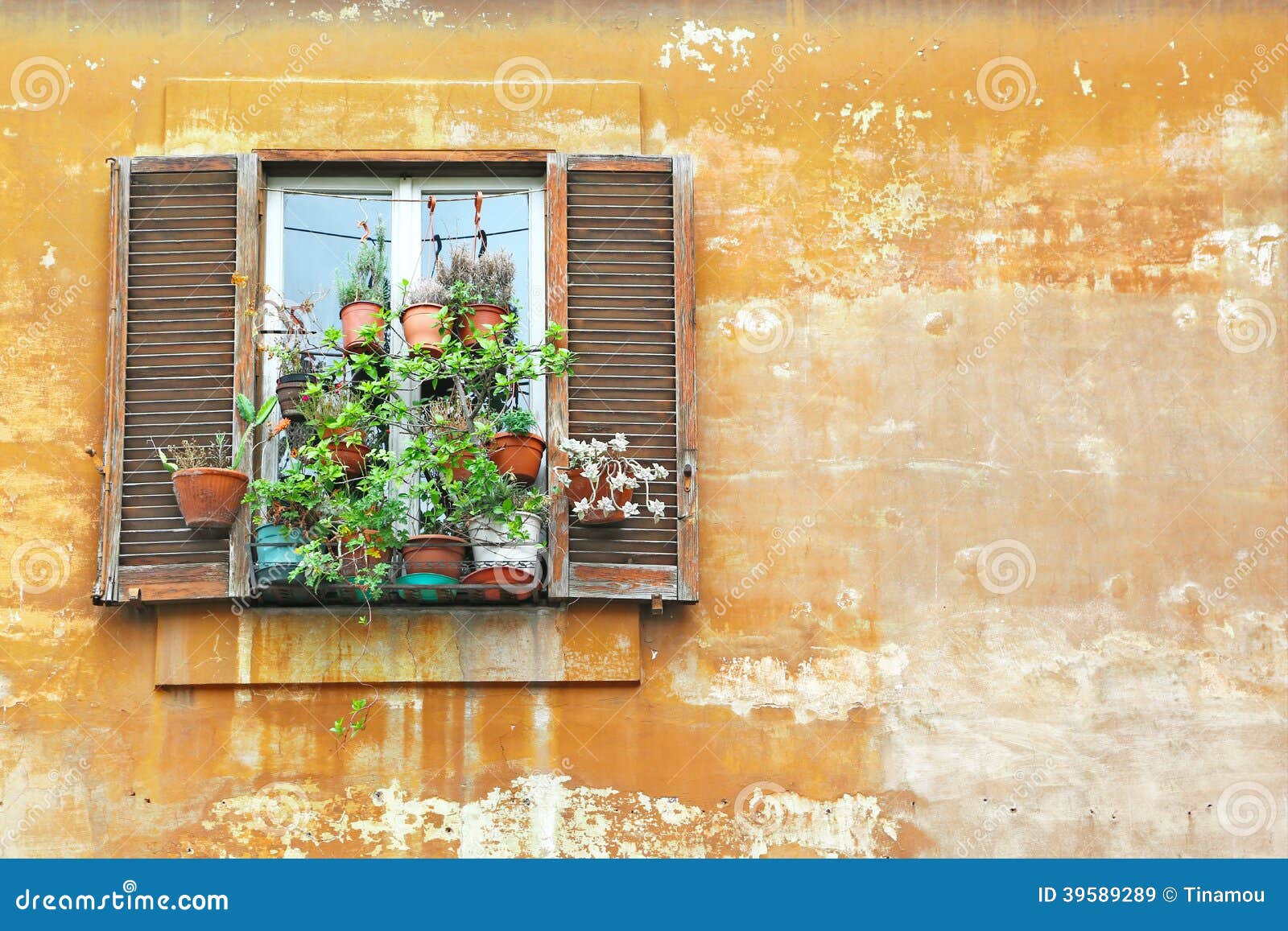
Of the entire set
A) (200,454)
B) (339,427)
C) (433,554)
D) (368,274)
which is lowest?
(433,554)

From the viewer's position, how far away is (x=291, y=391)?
22.7 ft

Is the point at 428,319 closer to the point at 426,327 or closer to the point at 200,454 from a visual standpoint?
the point at 426,327

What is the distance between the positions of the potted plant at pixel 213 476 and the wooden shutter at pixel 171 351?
2.1 inches

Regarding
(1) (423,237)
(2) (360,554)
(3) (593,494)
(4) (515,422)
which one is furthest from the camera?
(1) (423,237)

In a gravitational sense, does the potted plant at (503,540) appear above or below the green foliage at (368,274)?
below

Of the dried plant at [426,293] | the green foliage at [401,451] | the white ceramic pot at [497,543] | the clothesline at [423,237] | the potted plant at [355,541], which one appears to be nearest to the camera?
the potted plant at [355,541]

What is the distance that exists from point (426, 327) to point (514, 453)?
0.66m

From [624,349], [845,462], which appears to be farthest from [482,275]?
[845,462]

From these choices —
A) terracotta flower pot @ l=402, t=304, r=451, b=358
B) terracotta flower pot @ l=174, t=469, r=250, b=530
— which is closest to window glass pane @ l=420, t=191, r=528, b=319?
terracotta flower pot @ l=402, t=304, r=451, b=358

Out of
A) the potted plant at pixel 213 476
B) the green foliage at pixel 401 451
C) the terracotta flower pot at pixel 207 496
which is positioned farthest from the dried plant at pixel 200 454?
the green foliage at pixel 401 451

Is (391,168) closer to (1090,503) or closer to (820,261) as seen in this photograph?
(820,261)

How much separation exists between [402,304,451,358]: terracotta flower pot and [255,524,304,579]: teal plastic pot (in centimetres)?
93

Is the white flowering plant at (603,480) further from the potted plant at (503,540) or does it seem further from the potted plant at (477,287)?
the potted plant at (477,287)

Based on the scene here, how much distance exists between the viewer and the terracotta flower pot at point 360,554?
6582mm
